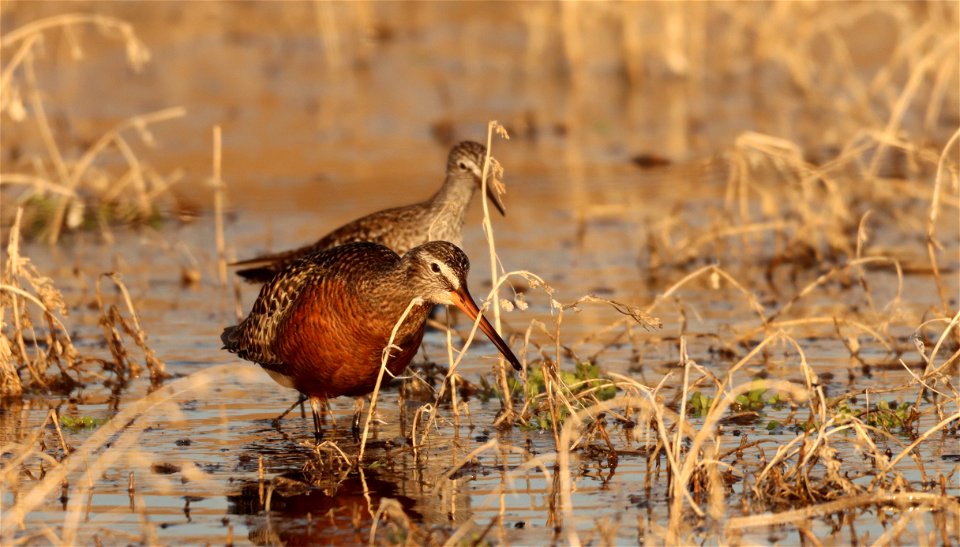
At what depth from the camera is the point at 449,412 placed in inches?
347

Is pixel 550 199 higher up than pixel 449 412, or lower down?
higher up

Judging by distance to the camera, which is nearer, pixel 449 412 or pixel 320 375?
pixel 320 375

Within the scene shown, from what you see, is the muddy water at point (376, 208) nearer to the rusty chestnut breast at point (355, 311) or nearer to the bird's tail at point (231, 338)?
the bird's tail at point (231, 338)

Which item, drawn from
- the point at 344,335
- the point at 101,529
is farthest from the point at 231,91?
the point at 101,529

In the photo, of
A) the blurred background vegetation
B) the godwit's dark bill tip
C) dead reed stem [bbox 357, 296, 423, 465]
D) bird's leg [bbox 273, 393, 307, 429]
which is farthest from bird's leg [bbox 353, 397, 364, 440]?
the blurred background vegetation

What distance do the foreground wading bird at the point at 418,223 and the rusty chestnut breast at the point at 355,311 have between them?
1535 mm

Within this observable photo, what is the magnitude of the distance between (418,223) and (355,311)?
2.25m

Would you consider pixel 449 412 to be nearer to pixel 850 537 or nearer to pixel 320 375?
pixel 320 375

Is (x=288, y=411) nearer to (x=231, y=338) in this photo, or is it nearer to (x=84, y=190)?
(x=231, y=338)

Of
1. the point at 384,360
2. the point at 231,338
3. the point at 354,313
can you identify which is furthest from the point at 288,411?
the point at 384,360

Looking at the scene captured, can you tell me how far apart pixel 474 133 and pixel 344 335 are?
10.1 meters

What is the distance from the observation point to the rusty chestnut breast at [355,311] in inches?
310

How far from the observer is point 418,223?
10.2 m

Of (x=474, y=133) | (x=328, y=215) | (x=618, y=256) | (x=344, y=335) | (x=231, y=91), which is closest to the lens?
(x=344, y=335)
